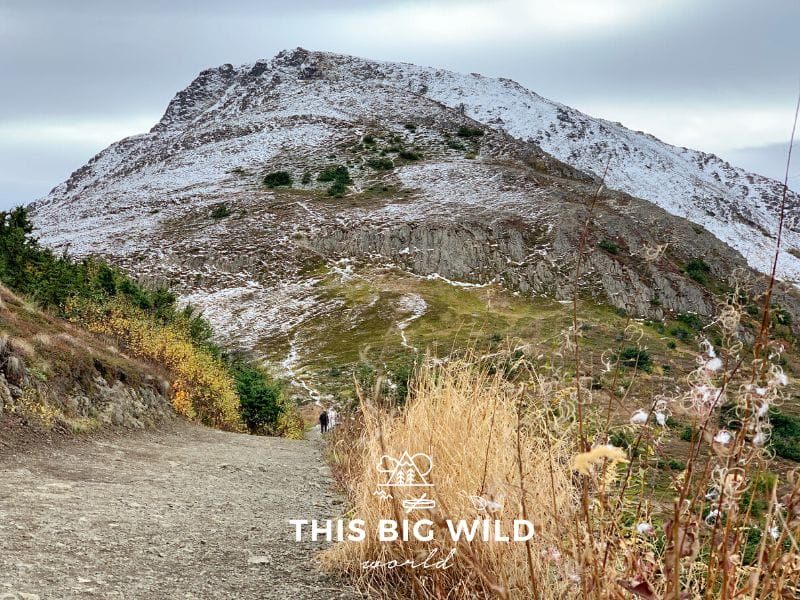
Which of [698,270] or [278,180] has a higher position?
[278,180]

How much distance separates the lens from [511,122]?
11806 centimetres

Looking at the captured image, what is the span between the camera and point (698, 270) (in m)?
62.4

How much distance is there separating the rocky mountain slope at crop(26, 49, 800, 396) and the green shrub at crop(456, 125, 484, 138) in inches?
11.9

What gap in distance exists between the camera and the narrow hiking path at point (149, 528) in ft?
11.3

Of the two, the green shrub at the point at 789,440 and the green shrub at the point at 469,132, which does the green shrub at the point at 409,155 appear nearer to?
the green shrub at the point at 469,132

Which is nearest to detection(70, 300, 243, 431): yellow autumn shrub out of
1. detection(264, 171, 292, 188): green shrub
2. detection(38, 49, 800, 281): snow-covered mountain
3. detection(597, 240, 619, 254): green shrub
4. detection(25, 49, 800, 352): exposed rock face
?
detection(25, 49, 800, 352): exposed rock face

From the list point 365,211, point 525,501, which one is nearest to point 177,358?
point 525,501

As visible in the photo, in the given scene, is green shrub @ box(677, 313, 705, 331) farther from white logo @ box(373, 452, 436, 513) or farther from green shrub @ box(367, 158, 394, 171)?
white logo @ box(373, 452, 436, 513)

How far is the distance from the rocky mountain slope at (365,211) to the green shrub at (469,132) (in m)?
0.30

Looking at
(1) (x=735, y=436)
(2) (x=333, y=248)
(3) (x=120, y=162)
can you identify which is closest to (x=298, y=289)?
(2) (x=333, y=248)

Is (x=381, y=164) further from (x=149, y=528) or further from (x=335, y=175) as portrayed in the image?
(x=149, y=528)

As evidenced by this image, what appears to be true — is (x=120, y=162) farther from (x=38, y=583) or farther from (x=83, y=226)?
(x=38, y=583)

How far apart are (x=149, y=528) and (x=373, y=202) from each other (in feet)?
218

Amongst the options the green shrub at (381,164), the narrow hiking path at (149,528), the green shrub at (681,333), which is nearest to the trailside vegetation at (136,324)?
the narrow hiking path at (149,528)
